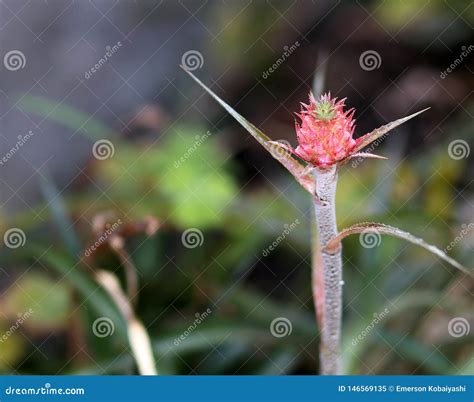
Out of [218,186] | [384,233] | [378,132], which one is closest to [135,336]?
[218,186]

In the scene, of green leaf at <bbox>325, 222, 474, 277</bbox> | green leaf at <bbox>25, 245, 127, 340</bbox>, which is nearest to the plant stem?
green leaf at <bbox>325, 222, 474, 277</bbox>

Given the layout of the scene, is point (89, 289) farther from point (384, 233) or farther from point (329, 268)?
point (384, 233)

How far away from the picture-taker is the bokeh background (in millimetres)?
2707

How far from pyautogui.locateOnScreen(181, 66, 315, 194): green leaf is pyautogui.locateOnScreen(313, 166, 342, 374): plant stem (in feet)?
0.09

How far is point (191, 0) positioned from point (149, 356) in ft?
8.64

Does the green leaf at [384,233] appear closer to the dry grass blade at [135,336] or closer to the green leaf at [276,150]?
the green leaf at [276,150]

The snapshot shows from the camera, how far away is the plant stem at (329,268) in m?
1.49

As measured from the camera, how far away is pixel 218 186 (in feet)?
10.7

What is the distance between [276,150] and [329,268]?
1.22 ft

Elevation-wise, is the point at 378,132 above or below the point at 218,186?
below

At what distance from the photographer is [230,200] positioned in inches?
126

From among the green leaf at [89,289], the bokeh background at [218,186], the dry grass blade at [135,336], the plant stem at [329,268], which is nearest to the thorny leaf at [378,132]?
the plant stem at [329,268]

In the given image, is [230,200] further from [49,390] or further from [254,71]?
[49,390]

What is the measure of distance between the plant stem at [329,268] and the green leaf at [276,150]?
3 centimetres
